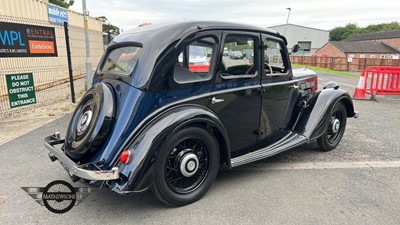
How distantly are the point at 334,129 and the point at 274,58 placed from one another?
1.54m

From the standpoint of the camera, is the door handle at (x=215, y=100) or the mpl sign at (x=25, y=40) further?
the mpl sign at (x=25, y=40)

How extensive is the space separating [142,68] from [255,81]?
1451 mm

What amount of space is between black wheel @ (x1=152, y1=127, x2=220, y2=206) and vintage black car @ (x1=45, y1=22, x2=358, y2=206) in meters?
0.01

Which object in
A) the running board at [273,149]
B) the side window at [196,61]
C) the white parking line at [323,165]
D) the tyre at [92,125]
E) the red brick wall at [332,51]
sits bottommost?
the white parking line at [323,165]

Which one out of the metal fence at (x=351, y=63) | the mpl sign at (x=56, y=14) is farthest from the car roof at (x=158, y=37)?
the metal fence at (x=351, y=63)

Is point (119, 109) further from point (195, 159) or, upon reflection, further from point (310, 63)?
point (310, 63)

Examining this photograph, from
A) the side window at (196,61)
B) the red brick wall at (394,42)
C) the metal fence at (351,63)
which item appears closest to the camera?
the side window at (196,61)

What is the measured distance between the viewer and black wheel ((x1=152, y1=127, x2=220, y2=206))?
2.70 m

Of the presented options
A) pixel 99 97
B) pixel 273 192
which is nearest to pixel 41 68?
pixel 99 97

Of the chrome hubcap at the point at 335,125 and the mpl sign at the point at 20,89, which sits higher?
the mpl sign at the point at 20,89

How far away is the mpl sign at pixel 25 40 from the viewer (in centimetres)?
621

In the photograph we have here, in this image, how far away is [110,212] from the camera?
2.81m

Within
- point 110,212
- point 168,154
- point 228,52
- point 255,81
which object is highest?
point 228,52

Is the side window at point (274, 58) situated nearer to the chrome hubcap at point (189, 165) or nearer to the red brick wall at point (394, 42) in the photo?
the chrome hubcap at point (189, 165)
